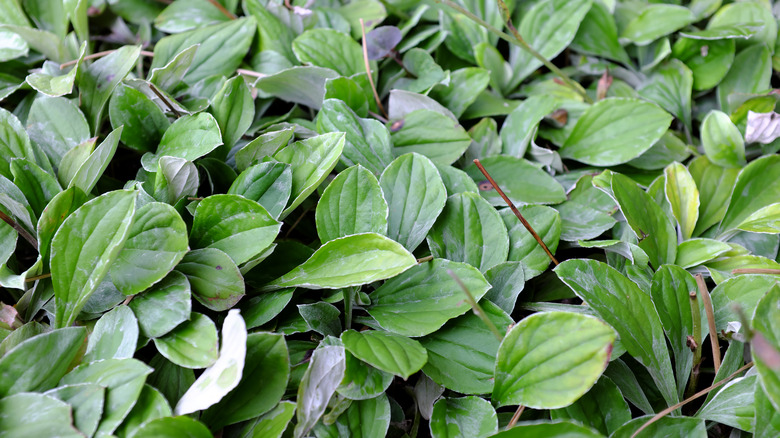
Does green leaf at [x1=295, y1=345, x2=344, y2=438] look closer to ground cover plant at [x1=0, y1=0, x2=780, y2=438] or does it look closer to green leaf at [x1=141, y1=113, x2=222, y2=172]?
ground cover plant at [x1=0, y1=0, x2=780, y2=438]

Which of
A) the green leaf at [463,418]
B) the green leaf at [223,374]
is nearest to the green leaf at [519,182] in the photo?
the green leaf at [463,418]

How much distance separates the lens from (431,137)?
2.93 feet

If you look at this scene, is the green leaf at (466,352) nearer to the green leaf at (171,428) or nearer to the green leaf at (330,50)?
the green leaf at (171,428)

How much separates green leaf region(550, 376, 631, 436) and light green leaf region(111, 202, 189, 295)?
46 centimetres

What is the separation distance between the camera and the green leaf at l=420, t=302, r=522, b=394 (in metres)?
0.64

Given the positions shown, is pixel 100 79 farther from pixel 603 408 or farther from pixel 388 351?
pixel 603 408

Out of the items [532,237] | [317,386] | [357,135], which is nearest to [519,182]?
[532,237]

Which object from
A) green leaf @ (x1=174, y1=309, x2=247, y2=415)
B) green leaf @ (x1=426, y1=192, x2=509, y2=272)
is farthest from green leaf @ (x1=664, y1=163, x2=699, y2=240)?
green leaf @ (x1=174, y1=309, x2=247, y2=415)

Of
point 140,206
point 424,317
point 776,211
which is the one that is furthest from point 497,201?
point 140,206

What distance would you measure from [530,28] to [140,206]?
0.78 metres

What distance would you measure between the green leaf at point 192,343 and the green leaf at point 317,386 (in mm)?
96

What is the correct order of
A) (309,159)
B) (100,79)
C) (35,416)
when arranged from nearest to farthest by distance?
1. (35,416)
2. (309,159)
3. (100,79)

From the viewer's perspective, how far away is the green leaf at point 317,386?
0.58 metres

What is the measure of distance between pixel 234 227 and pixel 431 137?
1.18 feet
